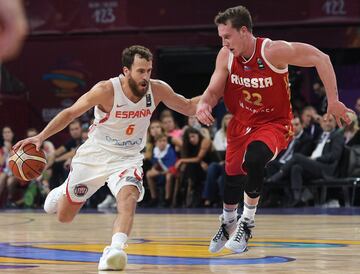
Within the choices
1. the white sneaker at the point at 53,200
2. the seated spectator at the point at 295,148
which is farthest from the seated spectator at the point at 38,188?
the white sneaker at the point at 53,200

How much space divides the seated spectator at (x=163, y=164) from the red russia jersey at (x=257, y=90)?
773 cm

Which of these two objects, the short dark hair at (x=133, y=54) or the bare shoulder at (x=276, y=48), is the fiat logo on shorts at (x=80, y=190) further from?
the bare shoulder at (x=276, y=48)

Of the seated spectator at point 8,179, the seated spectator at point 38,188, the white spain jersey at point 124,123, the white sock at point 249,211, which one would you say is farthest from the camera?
the seated spectator at point 8,179

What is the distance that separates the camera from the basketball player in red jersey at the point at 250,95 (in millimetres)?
5582

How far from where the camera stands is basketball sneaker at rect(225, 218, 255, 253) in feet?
18.6

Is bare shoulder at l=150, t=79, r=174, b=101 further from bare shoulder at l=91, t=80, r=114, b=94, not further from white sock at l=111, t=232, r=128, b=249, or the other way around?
white sock at l=111, t=232, r=128, b=249

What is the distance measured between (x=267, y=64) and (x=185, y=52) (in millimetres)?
10641

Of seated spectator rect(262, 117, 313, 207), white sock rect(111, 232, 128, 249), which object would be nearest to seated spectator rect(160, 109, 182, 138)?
seated spectator rect(262, 117, 313, 207)

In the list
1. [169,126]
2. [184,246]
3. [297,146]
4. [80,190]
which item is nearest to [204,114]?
[80,190]

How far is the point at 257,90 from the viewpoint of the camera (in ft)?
18.7

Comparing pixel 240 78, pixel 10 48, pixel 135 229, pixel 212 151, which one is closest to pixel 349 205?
pixel 212 151

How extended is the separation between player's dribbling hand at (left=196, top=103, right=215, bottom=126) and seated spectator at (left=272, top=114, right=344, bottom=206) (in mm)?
6857

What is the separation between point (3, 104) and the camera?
17.3 meters

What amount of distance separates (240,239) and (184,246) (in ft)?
2.66
